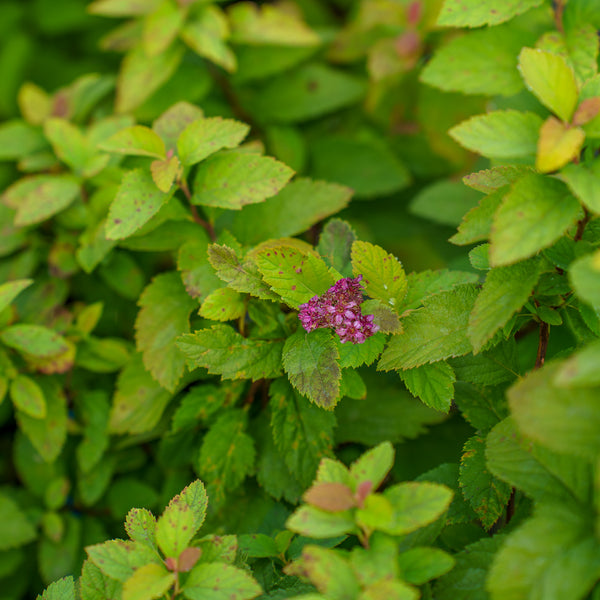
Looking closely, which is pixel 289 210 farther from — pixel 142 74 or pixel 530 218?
pixel 142 74

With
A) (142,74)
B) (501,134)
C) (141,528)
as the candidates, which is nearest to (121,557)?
(141,528)

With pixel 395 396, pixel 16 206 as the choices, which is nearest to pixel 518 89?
pixel 395 396

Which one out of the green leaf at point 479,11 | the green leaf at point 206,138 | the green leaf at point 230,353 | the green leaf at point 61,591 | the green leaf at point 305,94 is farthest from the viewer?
the green leaf at point 305,94

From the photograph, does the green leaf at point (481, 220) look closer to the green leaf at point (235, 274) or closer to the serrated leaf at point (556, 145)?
the serrated leaf at point (556, 145)

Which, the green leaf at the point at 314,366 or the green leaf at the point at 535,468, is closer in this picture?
the green leaf at the point at 535,468

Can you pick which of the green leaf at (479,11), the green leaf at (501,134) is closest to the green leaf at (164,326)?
the green leaf at (501,134)

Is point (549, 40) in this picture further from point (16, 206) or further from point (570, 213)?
point (16, 206)
